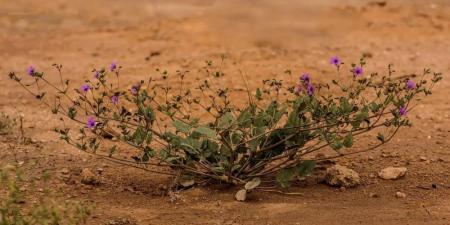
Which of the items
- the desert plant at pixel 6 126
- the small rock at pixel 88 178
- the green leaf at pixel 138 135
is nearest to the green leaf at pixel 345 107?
the green leaf at pixel 138 135

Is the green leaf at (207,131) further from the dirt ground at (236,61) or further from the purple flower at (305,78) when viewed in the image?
the purple flower at (305,78)

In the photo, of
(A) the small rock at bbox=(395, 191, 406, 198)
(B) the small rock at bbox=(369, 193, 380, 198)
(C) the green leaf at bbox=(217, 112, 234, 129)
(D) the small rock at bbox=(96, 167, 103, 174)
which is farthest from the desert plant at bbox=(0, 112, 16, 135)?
(A) the small rock at bbox=(395, 191, 406, 198)

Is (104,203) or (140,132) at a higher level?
(140,132)

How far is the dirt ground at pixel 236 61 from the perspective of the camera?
145 inches

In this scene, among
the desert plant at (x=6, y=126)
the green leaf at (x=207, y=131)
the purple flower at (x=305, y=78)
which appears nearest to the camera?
the green leaf at (x=207, y=131)

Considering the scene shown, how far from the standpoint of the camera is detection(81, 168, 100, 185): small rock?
4.01 meters

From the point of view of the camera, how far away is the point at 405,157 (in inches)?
171

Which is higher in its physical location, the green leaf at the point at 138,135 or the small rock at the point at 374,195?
the green leaf at the point at 138,135

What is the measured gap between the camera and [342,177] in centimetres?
392

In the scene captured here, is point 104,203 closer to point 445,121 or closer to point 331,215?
point 331,215

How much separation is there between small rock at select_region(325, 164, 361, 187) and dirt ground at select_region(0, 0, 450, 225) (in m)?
0.04

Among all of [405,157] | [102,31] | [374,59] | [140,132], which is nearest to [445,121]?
[405,157]

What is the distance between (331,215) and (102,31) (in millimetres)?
4325

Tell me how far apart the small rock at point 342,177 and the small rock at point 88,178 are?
3.81ft
